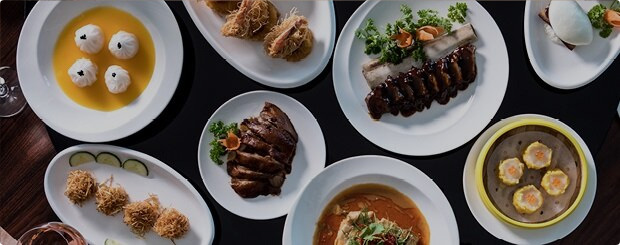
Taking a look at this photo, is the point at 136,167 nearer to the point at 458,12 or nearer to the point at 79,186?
the point at 79,186

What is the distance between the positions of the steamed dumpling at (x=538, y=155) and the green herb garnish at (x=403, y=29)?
1037 millimetres

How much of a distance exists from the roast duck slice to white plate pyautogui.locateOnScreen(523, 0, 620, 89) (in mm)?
1890

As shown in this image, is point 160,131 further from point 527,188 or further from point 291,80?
point 527,188

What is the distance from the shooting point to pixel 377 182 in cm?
588

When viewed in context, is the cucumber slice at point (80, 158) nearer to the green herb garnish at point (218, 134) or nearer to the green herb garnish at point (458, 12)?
the green herb garnish at point (218, 134)

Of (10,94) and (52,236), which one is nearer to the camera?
(52,236)

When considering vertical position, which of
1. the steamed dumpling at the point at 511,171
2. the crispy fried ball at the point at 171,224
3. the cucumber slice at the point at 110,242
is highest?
the steamed dumpling at the point at 511,171

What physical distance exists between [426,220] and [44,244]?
9.11 feet

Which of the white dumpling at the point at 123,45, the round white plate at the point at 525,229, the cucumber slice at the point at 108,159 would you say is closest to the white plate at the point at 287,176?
the cucumber slice at the point at 108,159

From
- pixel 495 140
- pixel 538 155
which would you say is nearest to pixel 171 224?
pixel 495 140

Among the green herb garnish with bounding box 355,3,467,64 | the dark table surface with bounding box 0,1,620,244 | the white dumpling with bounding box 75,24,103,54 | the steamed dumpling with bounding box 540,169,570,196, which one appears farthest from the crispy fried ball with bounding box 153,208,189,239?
the steamed dumpling with bounding box 540,169,570,196

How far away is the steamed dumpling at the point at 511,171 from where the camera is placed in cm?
575

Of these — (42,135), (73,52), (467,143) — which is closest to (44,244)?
(42,135)

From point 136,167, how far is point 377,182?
6.01ft
